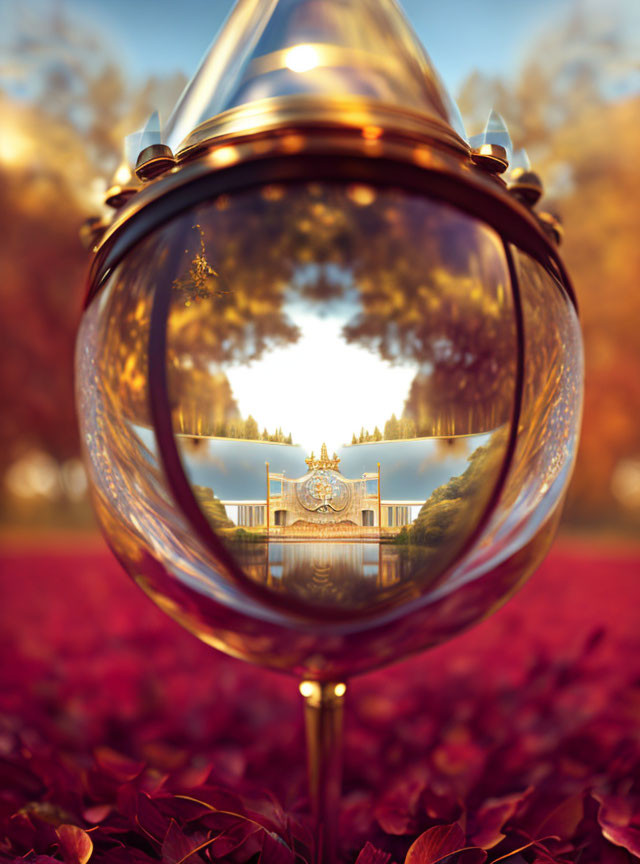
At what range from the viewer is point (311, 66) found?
0.15 metres

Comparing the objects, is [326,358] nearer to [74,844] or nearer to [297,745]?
[74,844]

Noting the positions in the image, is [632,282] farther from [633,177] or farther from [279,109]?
[279,109]

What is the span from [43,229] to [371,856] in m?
1.01

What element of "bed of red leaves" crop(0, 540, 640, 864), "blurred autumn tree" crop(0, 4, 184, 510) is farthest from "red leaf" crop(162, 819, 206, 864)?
"blurred autumn tree" crop(0, 4, 184, 510)

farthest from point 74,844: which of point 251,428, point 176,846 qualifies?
point 251,428

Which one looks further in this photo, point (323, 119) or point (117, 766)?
point (117, 766)

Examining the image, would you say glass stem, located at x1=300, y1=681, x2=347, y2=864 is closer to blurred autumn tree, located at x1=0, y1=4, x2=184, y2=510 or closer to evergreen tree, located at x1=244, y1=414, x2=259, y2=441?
evergreen tree, located at x1=244, y1=414, x2=259, y2=441

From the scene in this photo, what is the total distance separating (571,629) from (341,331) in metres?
0.48

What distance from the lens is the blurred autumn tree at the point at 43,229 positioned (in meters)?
0.53

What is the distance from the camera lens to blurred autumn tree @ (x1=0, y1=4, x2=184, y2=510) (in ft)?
1.75

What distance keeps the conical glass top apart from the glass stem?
0.15 meters

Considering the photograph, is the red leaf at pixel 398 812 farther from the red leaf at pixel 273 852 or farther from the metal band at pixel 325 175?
the metal band at pixel 325 175

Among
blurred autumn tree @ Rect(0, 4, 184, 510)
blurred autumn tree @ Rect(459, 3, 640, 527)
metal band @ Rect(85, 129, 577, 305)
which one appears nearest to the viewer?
metal band @ Rect(85, 129, 577, 305)

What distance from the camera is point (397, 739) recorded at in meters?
0.35
